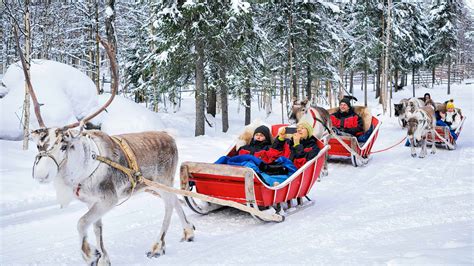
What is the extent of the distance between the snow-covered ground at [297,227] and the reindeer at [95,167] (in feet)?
1.95

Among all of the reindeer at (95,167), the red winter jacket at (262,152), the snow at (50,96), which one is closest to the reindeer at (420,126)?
the red winter jacket at (262,152)

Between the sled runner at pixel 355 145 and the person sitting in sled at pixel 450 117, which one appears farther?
the person sitting in sled at pixel 450 117

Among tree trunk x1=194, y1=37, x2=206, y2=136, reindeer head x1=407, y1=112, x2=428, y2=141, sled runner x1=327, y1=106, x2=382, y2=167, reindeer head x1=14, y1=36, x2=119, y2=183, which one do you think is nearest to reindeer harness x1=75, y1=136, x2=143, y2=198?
reindeer head x1=14, y1=36, x2=119, y2=183

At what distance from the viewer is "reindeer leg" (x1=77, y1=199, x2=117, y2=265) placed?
13.1 feet

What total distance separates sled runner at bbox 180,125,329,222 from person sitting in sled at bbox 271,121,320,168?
0.44 m

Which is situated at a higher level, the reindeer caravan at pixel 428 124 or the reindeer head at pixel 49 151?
the reindeer head at pixel 49 151

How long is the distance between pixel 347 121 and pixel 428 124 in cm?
225

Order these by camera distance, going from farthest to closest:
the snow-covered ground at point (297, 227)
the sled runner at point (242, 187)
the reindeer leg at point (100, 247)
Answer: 1. the sled runner at point (242, 187)
2. the snow-covered ground at point (297, 227)
3. the reindeer leg at point (100, 247)

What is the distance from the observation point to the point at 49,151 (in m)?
3.51

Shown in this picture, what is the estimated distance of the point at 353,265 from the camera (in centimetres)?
428

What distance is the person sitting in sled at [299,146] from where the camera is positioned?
23.9 ft

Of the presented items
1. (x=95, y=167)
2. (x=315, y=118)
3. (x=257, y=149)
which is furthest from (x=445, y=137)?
(x=95, y=167)

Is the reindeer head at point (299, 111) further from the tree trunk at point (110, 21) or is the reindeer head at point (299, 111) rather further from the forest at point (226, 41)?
the tree trunk at point (110, 21)

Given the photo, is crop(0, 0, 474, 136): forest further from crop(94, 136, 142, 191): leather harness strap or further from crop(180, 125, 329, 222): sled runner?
crop(94, 136, 142, 191): leather harness strap
